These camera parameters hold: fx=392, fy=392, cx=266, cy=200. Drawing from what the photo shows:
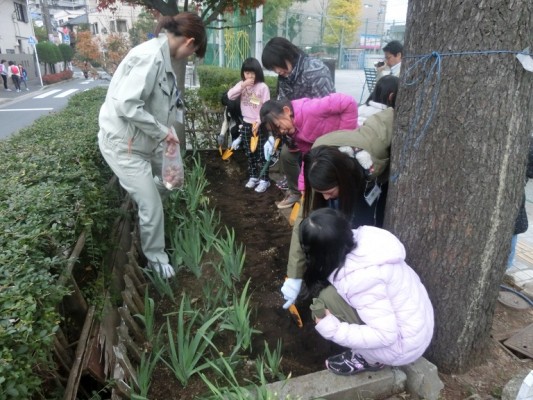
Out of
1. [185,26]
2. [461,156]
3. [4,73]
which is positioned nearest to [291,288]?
[461,156]

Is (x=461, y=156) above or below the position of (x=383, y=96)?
below

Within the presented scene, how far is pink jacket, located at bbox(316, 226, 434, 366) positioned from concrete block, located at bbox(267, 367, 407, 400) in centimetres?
14

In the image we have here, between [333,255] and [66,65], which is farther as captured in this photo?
[66,65]

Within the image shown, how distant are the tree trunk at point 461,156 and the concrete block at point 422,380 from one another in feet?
Result: 0.44

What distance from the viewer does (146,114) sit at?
2.15m

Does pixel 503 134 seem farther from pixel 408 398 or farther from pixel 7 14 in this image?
pixel 7 14

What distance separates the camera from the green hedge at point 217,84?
5586mm

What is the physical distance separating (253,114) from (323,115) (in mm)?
1527

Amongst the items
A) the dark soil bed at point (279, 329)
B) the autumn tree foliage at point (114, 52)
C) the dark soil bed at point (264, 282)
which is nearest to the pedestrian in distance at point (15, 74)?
the autumn tree foliage at point (114, 52)

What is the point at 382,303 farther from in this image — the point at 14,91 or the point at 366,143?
the point at 14,91

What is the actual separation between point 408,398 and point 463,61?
4.46 ft

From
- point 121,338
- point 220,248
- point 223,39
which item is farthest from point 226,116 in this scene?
point 223,39

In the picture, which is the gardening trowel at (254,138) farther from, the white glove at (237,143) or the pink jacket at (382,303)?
the pink jacket at (382,303)

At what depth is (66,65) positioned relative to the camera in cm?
3234
